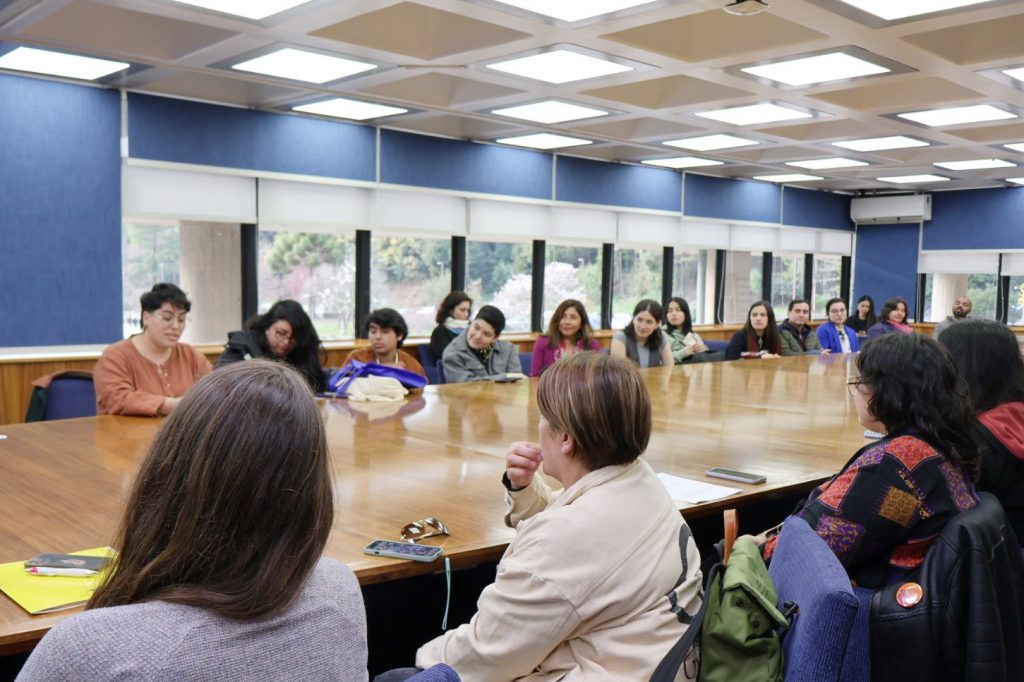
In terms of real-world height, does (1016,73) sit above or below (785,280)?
above

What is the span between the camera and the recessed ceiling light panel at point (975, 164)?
9.34m

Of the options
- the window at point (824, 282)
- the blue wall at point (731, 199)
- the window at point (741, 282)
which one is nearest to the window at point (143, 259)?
the blue wall at point (731, 199)

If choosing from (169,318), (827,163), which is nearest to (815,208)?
Result: (827,163)

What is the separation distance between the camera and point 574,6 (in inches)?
167

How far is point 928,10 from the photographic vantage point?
4242 mm

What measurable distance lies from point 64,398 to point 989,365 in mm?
3734

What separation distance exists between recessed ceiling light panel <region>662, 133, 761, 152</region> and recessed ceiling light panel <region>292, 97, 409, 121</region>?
8.93 feet

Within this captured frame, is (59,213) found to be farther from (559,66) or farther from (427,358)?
(559,66)

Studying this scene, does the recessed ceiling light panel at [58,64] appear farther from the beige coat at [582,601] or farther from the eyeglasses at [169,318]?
the beige coat at [582,601]

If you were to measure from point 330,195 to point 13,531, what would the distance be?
236 inches

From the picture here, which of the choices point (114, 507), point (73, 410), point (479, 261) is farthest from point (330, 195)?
point (114, 507)

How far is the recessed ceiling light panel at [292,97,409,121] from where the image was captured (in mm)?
6711

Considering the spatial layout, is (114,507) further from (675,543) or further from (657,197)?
(657,197)

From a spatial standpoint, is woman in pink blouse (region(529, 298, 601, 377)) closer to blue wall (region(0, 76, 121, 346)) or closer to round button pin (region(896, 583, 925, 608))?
blue wall (region(0, 76, 121, 346))
